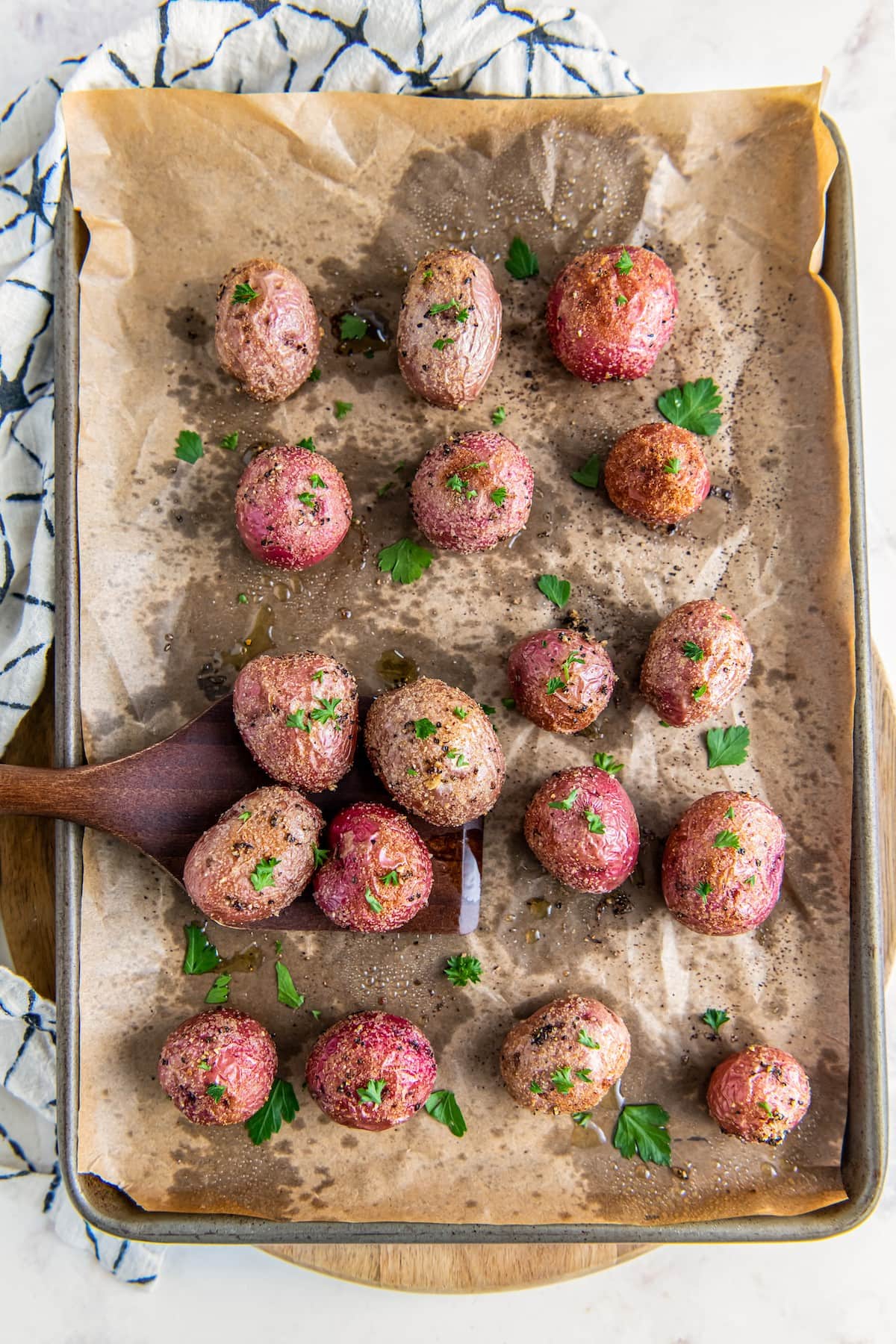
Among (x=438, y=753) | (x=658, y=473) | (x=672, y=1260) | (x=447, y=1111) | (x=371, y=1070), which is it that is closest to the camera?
(x=438, y=753)

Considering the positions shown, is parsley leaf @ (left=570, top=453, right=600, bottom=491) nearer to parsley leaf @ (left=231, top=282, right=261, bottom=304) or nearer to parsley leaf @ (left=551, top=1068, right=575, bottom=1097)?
parsley leaf @ (left=231, top=282, right=261, bottom=304)

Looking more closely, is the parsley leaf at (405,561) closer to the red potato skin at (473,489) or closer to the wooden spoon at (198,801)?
the red potato skin at (473,489)

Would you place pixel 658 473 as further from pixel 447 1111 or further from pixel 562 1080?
pixel 447 1111

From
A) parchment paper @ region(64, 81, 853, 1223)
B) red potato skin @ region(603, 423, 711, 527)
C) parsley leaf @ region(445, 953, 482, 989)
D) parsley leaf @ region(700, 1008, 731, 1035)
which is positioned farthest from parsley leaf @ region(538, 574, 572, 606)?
parsley leaf @ region(700, 1008, 731, 1035)

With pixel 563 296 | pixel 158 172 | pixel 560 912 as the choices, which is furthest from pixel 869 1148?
pixel 158 172

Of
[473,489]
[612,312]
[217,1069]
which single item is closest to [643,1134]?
[217,1069]

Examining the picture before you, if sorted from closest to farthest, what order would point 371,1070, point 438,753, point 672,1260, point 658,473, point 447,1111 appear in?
point 438,753
point 371,1070
point 658,473
point 447,1111
point 672,1260
